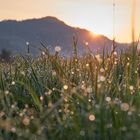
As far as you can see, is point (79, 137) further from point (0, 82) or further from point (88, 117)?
point (0, 82)

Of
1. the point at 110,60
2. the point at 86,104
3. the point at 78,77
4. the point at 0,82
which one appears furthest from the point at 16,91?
the point at 86,104

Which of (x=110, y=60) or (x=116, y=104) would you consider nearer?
(x=116, y=104)

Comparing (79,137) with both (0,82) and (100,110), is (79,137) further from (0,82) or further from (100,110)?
(0,82)

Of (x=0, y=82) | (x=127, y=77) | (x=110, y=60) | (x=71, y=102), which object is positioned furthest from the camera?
(x=110, y=60)

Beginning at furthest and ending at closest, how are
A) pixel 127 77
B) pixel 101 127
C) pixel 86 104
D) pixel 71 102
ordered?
pixel 127 77 → pixel 71 102 → pixel 86 104 → pixel 101 127

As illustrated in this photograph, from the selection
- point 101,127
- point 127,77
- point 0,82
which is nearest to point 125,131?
point 101,127

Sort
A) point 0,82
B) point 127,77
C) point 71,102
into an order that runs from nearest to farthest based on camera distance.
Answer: point 71,102 < point 127,77 < point 0,82

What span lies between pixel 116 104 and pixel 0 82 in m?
1.51

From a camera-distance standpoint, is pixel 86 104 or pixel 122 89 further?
pixel 122 89

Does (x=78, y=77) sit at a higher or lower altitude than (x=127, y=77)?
lower

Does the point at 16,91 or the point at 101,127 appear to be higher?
the point at 101,127

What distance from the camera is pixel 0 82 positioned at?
400cm

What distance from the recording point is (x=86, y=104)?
8.94 ft

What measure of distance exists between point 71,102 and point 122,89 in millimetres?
622
